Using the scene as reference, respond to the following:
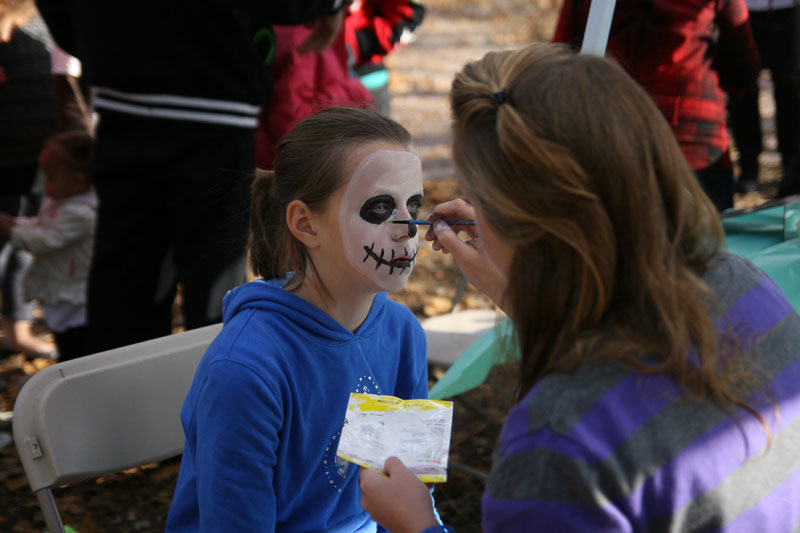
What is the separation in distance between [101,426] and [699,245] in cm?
116

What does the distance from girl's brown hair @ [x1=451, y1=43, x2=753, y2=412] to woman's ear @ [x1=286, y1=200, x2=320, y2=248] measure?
63 centimetres

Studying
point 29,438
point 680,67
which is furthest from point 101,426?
point 680,67

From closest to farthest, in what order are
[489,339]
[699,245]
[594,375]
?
[594,375] → [699,245] → [489,339]

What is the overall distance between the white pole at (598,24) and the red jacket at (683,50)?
4.17ft

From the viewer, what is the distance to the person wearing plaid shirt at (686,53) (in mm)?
2758

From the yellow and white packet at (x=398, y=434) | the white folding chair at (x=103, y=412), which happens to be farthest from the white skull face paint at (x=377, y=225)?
the white folding chair at (x=103, y=412)

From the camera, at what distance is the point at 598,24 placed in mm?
1508

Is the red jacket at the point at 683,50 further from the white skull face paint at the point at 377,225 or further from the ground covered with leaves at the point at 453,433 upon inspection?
the white skull face paint at the point at 377,225

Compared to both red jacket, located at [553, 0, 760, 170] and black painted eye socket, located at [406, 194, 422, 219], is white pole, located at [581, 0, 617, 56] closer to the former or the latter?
black painted eye socket, located at [406, 194, 422, 219]

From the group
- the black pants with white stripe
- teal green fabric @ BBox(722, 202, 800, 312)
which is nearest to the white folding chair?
the black pants with white stripe

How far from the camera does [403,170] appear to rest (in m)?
1.64

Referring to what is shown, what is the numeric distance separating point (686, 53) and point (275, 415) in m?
1.99

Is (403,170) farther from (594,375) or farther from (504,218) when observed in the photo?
(594,375)

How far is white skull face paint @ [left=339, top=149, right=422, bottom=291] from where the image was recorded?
160cm
